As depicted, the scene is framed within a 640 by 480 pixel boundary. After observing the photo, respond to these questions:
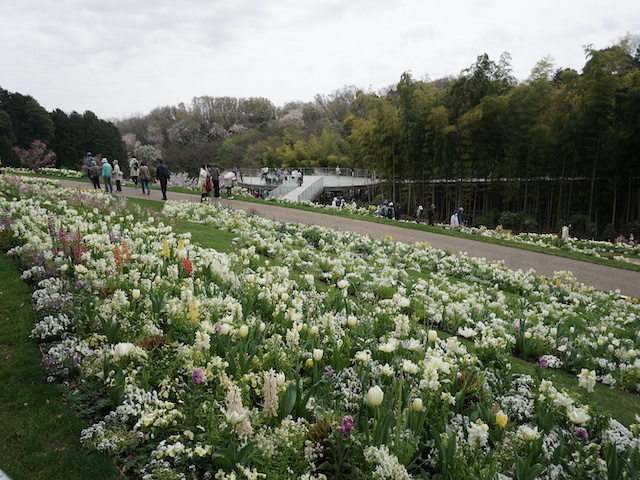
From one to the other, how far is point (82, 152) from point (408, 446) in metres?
49.3

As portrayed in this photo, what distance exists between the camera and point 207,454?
7.99ft

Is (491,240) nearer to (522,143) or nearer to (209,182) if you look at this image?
(522,143)

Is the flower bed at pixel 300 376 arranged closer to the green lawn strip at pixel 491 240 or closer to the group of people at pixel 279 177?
the green lawn strip at pixel 491 240

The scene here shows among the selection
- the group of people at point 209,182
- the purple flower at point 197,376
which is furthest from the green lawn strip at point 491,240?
the purple flower at point 197,376

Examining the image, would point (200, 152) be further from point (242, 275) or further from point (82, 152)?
point (242, 275)

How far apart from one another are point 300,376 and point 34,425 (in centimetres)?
180

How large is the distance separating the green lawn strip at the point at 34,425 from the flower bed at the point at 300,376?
4.6 inches

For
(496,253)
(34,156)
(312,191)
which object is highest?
(34,156)

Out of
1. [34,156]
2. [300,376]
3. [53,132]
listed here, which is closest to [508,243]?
[300,376]

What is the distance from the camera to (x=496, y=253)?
1163 cm

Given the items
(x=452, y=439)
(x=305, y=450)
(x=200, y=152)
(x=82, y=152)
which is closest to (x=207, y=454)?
(x=305, y=450)

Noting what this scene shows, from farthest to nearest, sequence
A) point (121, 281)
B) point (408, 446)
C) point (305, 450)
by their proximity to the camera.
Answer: point (121, 281) → point (305, 450) → point (408, 446)

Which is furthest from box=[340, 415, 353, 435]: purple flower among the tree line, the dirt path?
the tree line

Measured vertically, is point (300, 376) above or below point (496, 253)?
above
